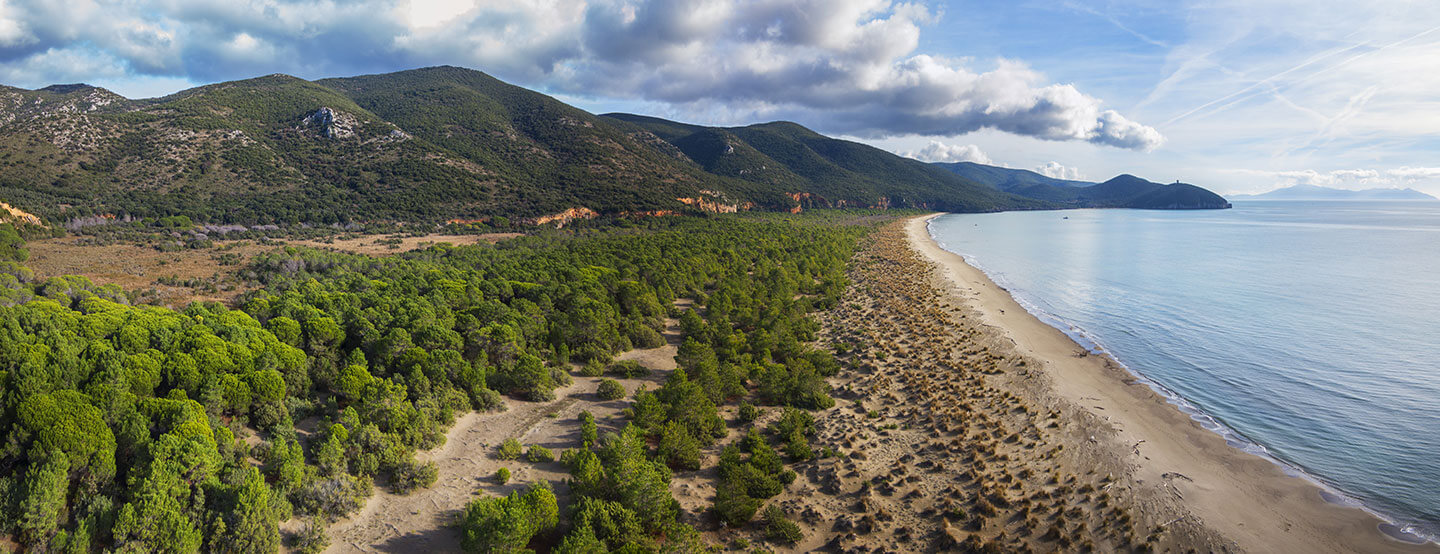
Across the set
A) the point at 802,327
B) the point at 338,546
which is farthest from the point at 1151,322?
the point at 338,546

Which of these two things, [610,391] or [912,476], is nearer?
[912,476]

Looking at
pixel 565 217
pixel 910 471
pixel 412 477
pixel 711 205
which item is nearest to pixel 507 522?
pixel 412 477

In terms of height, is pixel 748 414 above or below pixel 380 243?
below

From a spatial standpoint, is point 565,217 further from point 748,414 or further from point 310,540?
point 310,540

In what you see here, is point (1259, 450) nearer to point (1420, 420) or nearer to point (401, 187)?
point (1420, 420)

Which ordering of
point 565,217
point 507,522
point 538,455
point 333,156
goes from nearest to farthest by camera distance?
point 507,522
point 538,455
point 333,156
point 565,217

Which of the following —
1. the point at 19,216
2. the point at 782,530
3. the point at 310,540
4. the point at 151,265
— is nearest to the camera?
the point at 310,540

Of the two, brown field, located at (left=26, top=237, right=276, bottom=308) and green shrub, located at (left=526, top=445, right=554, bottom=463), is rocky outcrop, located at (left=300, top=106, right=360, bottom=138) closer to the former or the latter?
brown field, located at (left=26, top=237, right=276, bottom=308)

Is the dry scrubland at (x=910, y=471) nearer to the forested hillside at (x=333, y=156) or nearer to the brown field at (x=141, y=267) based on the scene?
the brown field at (x=141, y=267)
